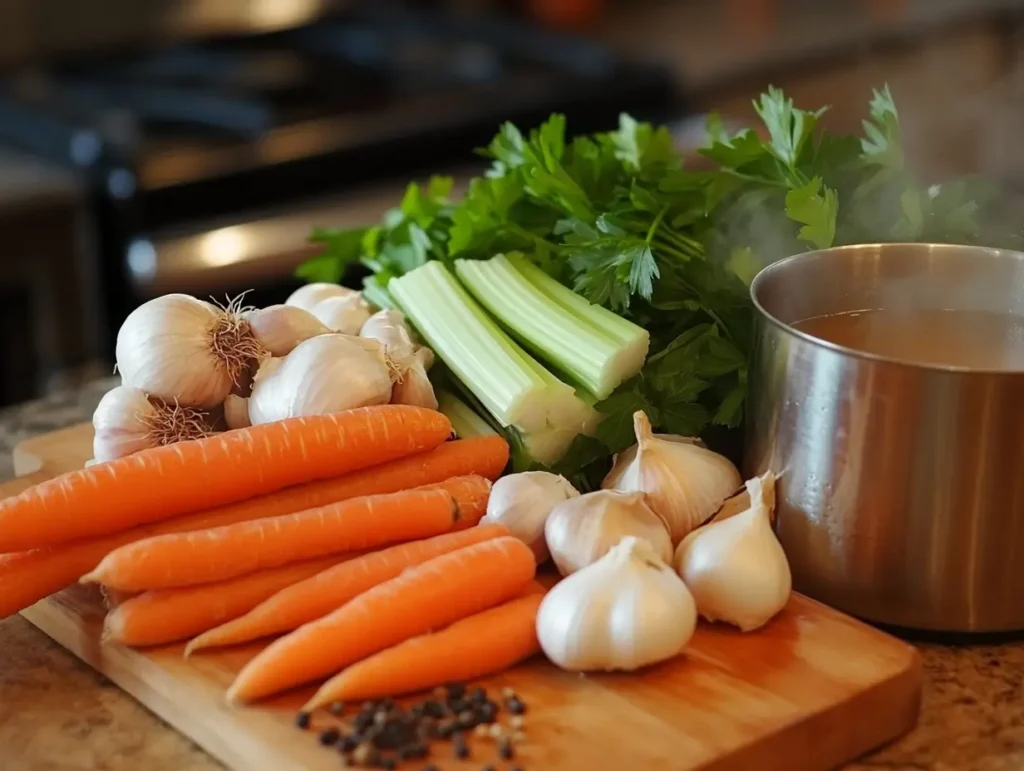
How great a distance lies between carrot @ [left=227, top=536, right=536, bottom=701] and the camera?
3.29ft

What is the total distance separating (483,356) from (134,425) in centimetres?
35

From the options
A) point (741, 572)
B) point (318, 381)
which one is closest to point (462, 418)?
point (318, 381)

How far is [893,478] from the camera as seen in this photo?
41.5 inches

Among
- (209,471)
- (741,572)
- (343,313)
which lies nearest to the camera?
(741,572)

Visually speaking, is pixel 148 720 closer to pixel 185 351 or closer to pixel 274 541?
pixel 274 541

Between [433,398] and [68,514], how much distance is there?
1.25ft

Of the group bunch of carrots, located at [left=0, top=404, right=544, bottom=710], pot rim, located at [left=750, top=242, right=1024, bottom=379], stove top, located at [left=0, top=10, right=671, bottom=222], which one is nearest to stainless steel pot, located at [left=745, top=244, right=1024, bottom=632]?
pot rim, located at [left=750, top=242, right=1024, bottom=379]

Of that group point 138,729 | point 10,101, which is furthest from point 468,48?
point 138,729

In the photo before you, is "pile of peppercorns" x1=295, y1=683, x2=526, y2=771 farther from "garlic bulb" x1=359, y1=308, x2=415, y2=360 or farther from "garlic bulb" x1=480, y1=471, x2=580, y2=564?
"garlic bulb" x1=359, y1=308, x2=415, y2=360

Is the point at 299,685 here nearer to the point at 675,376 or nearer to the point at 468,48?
the point at 675,376

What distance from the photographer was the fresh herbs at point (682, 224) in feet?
4.17

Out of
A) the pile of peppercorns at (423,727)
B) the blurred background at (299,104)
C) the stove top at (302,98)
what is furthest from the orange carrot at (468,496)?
the stove top at (302,98)

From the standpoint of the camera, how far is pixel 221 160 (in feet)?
7.74

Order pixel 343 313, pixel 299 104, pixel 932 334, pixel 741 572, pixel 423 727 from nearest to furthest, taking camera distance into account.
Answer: pixel 423 727
pixel 741 572
pixel 932 334
pixel 343 313
pixel 299 104
